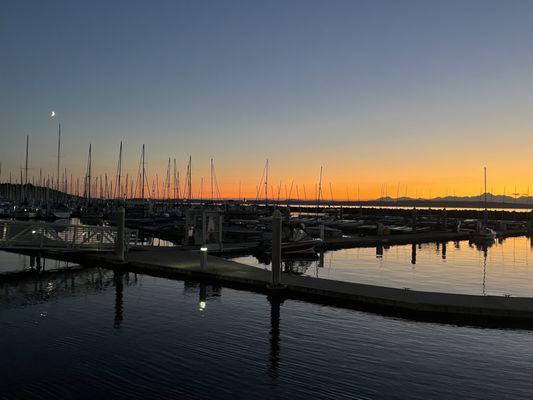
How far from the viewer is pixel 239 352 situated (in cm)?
1239

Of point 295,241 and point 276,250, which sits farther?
point 295,241

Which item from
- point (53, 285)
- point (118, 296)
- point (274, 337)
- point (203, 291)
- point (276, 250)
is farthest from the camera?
point (53, 285)

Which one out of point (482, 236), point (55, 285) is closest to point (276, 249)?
point (55, 285)

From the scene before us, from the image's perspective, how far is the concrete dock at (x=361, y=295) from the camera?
15.9m

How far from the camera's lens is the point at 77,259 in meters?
27.9

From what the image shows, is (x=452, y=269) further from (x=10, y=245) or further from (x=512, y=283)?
(x=10, y=245)

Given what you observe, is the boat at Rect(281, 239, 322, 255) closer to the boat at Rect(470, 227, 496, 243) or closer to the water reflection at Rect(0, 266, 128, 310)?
the water reflection at Rect(0, 266, 128, 310)

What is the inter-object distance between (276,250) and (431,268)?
57.1 ft

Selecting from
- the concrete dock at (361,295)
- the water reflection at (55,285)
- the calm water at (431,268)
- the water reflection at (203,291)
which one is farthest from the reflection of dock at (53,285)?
the calm water at (431,268)

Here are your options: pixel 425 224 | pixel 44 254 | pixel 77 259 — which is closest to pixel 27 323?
pixel 77 259

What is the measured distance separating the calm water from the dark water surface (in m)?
10.7

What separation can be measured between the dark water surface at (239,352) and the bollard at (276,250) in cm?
152

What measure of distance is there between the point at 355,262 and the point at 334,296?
675 inches

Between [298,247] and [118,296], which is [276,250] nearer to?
[118,296]
